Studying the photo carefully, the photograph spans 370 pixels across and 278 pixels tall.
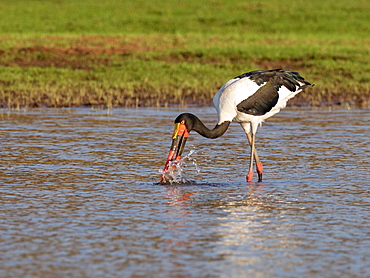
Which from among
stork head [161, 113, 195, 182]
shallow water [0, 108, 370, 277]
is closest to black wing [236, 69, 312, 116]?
stork head [161, 113, 195, 182]

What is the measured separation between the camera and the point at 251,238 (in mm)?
7074

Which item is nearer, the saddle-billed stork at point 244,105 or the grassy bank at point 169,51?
the saddle-billed stork at point 244,105

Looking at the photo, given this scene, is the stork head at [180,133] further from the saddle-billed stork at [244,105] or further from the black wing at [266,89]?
the black wing at [266,89]

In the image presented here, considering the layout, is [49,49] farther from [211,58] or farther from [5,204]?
[5,204]

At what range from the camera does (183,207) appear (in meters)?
8.45

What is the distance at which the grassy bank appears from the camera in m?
22.8

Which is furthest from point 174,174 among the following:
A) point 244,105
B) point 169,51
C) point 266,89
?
point 169,51

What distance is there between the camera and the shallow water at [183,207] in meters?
6.33

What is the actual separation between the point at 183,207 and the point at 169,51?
2482 centimetres

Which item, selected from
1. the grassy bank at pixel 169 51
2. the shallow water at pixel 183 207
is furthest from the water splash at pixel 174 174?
the grassy bank at pixel 169 51

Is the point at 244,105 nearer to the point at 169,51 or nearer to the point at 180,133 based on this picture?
the point at 180,133

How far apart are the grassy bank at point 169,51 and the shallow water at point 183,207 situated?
25.5ft

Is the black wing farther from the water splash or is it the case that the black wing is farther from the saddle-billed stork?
the water splash

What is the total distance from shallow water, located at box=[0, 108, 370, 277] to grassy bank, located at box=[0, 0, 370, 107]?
25.5ft
